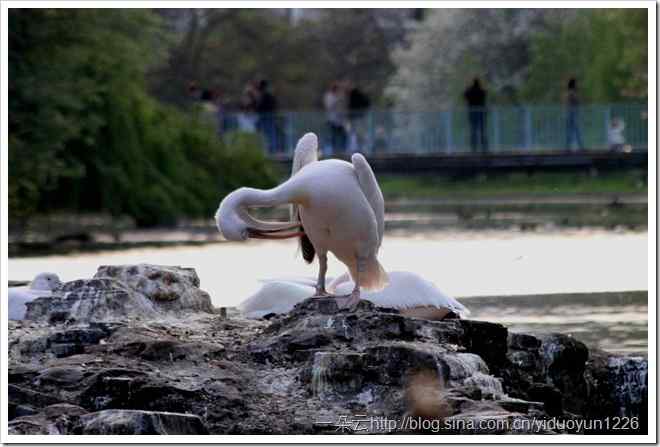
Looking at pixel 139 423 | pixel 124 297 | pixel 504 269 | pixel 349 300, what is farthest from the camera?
pixel 504 269

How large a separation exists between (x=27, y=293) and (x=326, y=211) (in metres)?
3.45

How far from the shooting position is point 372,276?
13570 millimetres

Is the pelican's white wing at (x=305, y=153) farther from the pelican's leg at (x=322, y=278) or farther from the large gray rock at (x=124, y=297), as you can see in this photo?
the large gray rock at (x=124, y=297)

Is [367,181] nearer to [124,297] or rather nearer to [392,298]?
[124,297]

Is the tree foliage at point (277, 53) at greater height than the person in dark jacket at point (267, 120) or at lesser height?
greater

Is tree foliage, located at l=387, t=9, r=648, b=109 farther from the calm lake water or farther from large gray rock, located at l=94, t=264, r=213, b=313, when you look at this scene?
large gray rock, located at l=94, t=264, r=213, b=313

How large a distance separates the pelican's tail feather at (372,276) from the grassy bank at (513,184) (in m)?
27.4

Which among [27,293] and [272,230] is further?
[27,293]

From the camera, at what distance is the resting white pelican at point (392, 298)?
1534 centimetres

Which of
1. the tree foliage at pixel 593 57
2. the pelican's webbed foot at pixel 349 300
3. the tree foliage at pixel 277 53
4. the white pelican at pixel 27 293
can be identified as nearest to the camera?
the pelican's webbed foot at pixel 349 300

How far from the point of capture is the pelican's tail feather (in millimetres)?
13445

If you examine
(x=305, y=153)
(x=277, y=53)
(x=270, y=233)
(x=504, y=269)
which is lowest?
(x=504, y=269)

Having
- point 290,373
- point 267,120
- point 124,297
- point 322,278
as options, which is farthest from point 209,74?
point 290,373

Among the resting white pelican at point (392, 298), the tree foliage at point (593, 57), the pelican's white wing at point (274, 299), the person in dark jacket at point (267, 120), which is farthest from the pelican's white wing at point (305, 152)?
the tree foliage at point (593, 57)
